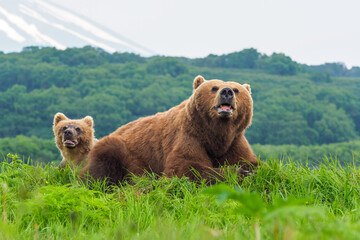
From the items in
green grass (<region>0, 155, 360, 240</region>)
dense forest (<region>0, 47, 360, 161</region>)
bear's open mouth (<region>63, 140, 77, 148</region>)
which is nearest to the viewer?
green grass (<region>0, 155, 360, 240</region>)

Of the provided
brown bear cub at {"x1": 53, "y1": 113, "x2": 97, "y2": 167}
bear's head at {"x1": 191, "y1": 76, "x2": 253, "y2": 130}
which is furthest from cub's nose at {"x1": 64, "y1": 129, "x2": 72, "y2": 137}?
bear's head at {"x1": 191, "y1": 76, "x2": 253, "y2": 130}

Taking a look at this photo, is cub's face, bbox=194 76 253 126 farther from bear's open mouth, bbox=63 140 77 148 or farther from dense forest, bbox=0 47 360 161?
dense forest, bbox=0 47 360 161

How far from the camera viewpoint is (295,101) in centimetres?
6794

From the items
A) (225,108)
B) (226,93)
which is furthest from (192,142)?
(226,93)

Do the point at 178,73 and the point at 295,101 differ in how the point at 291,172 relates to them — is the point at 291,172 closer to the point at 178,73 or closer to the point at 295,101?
the point at 295,101

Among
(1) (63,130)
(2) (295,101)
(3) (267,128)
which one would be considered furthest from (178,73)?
(1) (63,130)

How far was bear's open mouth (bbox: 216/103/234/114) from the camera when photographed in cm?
640

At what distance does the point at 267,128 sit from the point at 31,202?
184 ft

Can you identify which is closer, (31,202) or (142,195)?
(31,202)

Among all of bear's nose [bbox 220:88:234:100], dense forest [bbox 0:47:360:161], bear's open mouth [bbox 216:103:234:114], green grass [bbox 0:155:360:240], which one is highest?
bear's nose [bbox 220:88:234:100]

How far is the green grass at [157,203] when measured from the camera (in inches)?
162

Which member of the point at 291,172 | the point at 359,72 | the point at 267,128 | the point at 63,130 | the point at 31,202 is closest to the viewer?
the point at 31,202

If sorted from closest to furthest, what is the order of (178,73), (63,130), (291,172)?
(291,172)
(63,130)
(178,73)

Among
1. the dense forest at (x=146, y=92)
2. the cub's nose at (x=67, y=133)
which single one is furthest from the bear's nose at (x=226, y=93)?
the dense forest at (x=146, y=92)
